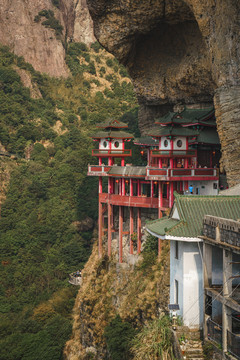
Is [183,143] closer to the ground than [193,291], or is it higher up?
higher up

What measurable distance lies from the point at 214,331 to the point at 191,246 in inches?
141

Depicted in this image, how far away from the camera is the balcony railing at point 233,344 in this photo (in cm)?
1822

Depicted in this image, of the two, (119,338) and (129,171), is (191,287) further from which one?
(129,171)

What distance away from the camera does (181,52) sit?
142ft

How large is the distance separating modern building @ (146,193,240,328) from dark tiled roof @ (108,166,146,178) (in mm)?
14946

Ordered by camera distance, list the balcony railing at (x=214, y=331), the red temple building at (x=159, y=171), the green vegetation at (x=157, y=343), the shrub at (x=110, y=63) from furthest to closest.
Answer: the shrub at (x=110, y=63)
the red temple building at (x=159, y=171)
the green vegetation at (x=157, y=343)
the balcony railing at (x=214, y=331)

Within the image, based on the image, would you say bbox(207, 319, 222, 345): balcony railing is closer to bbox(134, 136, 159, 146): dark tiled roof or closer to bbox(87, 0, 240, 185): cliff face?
bbox(87, 0, 240, 185): cliff face

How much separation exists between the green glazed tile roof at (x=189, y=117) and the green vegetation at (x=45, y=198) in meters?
21.9

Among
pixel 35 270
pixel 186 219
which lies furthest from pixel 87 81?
pixel 186 219

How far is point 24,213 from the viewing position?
3120 inches

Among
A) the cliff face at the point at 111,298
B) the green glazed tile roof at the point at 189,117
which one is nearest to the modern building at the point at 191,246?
the cliff face at the point at 111,298

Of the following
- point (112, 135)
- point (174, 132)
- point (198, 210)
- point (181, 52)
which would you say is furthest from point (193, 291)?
point (181, 52)

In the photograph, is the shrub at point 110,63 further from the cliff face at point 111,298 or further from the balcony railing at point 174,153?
the balcony railing at point 174,153

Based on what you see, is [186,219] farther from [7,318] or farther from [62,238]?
[62,238]
